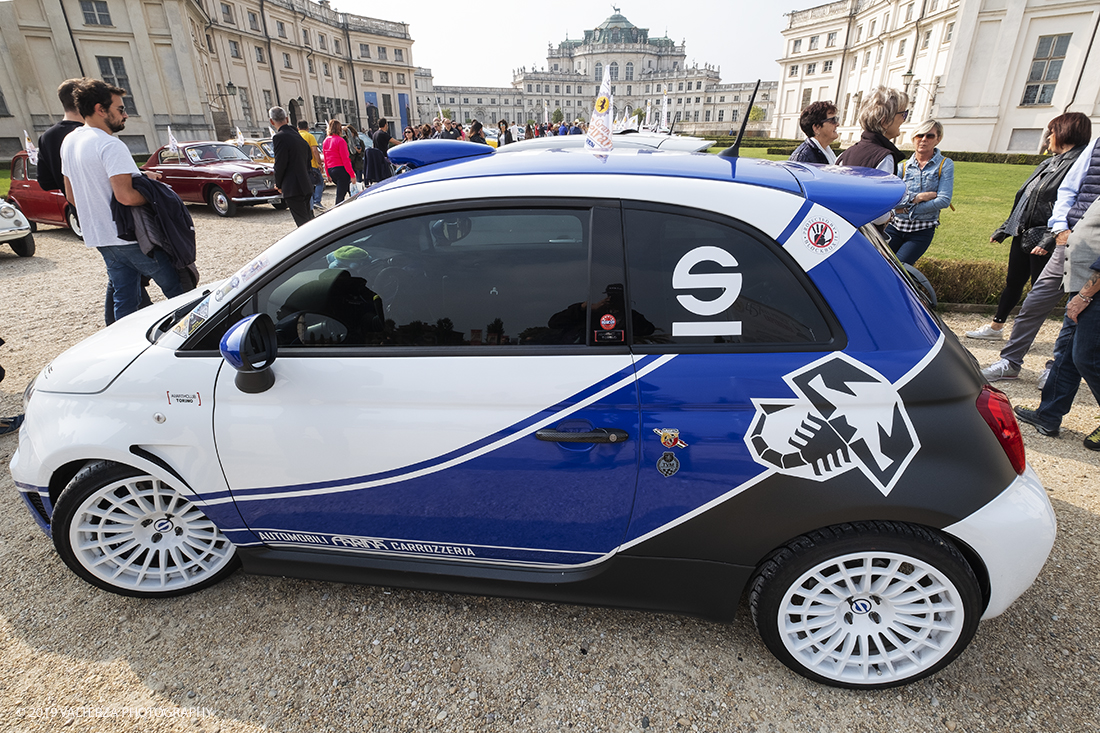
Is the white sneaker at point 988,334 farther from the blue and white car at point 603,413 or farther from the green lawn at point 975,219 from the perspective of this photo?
the blue and white car at point 603,413

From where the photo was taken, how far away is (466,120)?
121750 mm

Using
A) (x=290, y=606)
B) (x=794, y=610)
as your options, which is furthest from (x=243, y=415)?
(x=794, y=610)

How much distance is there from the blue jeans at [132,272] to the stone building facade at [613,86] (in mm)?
112344

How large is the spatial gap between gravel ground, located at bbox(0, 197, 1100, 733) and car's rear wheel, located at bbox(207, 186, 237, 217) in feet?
38.8

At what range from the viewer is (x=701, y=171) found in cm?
197

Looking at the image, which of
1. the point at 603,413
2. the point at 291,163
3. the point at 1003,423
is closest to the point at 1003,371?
the point at 1003,423

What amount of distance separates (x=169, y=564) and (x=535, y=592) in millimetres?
1721

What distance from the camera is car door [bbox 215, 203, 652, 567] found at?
5.98 ft

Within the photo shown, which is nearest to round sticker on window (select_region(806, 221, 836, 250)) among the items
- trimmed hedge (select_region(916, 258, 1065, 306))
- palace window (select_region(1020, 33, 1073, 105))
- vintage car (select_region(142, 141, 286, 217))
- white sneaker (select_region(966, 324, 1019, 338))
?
white sneaker (select_region(966, 324, 1019, 338))

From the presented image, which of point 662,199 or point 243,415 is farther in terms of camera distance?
point 243,415

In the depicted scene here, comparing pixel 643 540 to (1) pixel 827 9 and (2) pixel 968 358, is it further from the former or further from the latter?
(1) pixel 827 9

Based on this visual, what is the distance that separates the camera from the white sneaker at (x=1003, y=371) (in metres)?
4.41

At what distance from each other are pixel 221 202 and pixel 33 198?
328cm

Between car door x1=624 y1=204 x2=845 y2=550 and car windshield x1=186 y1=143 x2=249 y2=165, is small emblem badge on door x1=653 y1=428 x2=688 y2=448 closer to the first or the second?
car door x1=624 y1=204 x2=845 y2=550
